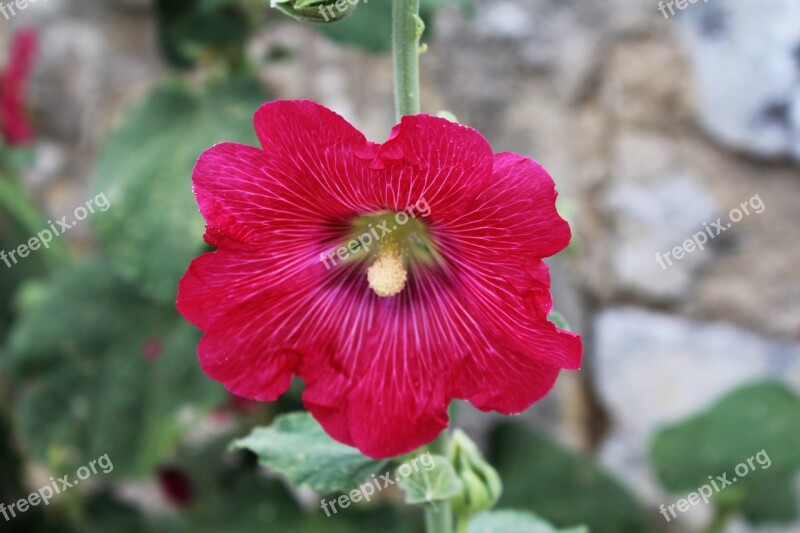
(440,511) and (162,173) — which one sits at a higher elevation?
(162,173)

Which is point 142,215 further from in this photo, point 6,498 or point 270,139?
point 6,498

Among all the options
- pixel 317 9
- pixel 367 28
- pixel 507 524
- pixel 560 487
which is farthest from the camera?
pixel 560 487

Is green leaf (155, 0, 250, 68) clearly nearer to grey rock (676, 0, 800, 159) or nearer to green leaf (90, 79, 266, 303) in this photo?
green leaf (90, 79, 266, 303)

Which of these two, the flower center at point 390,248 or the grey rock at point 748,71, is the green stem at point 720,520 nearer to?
the grey rock at point 748,71

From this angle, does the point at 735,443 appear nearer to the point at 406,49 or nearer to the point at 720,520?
the point at 720,520

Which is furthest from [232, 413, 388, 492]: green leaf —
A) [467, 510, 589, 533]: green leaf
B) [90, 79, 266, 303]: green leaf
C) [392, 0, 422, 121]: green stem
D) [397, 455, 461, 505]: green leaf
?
[90, 79, 266, 303]: green leaf

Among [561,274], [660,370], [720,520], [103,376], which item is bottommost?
[720,520]

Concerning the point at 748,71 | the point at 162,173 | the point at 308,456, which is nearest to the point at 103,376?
the point at 162,173

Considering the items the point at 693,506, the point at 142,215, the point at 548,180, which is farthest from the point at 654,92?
the point at 548,180
